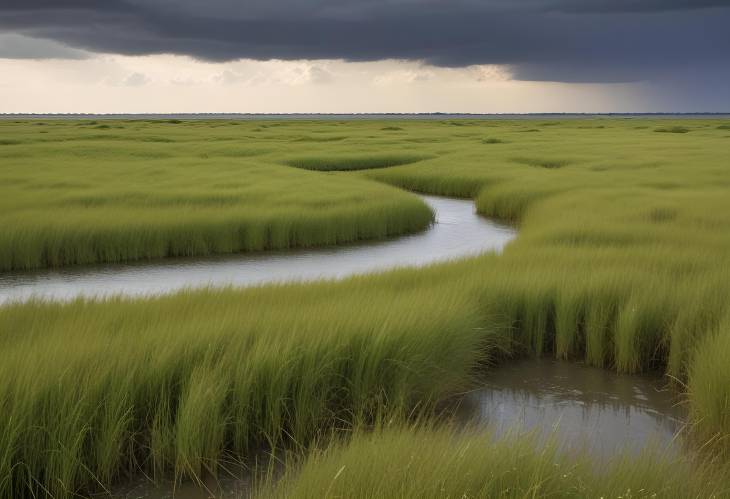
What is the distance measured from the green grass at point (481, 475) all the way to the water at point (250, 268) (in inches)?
231

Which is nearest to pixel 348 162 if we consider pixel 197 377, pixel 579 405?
pixel 579 405

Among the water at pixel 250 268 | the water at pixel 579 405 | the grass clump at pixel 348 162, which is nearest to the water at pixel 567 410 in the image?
the water at pixel 579 405

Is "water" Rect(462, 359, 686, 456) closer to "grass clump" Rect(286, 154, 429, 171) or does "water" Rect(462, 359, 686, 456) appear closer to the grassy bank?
the grassy bank

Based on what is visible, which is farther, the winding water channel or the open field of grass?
the winding water channel

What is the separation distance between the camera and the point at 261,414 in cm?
520

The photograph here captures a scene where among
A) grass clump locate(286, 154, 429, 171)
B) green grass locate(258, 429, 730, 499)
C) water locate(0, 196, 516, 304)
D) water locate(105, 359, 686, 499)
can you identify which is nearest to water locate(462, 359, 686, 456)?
water locate(105, 359, 686, 499)

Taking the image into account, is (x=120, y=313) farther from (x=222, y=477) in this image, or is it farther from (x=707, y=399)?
(x=707, y=399)

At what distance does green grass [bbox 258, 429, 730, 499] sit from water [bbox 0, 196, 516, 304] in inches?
231

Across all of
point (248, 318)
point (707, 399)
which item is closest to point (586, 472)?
point (707, 399)

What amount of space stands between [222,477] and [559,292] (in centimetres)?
442

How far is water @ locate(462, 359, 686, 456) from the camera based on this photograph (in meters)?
5.44

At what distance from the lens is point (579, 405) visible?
6094 millimetres

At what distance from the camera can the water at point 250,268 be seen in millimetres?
10766

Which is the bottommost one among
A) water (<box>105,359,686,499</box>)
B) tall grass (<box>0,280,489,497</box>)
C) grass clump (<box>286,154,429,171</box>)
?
water (<box>105,359,686,499</box>)
